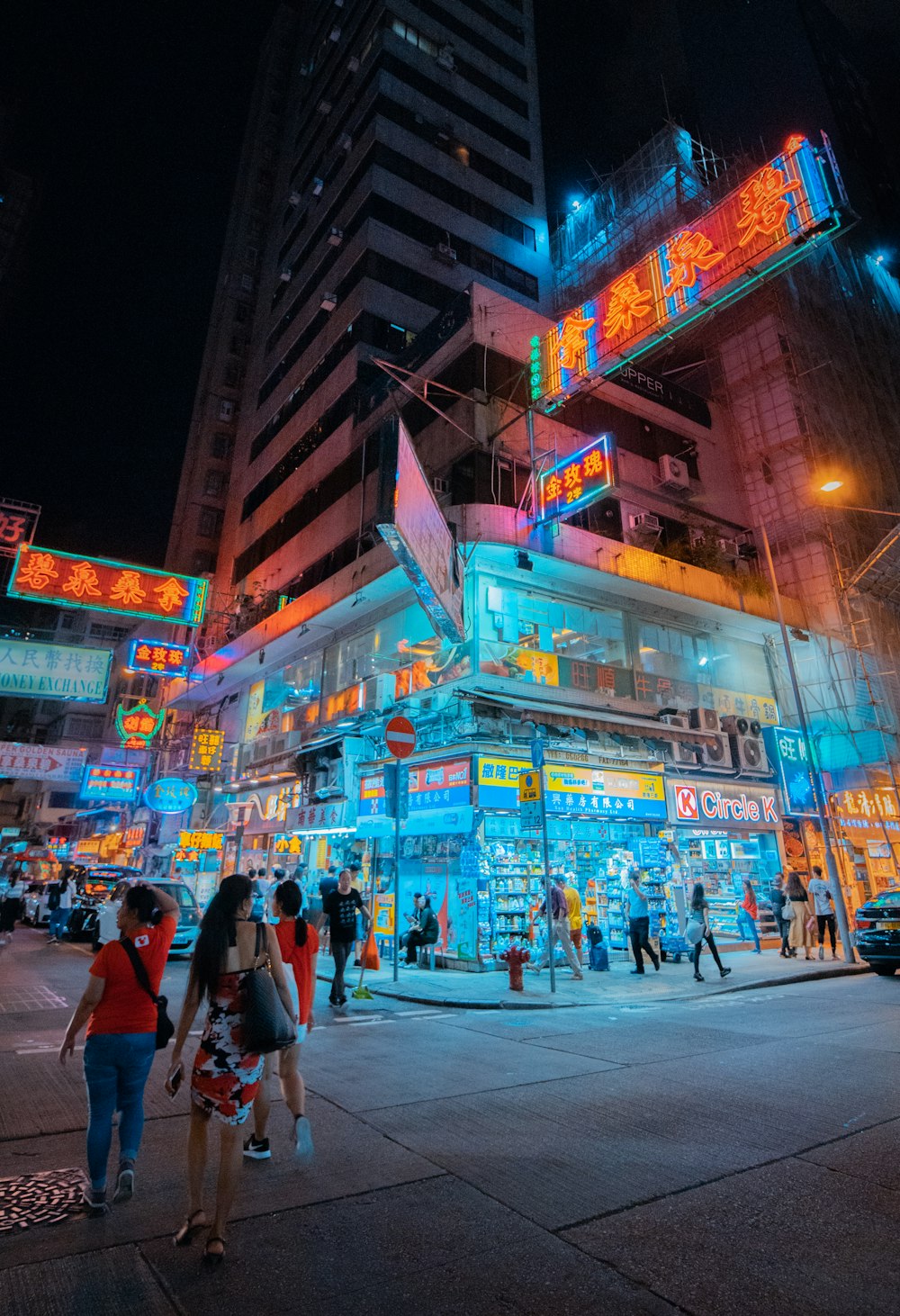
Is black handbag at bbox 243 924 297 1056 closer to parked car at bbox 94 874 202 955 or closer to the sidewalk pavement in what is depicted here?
the sidewalk pavement

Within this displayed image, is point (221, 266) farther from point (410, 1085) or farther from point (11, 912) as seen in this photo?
point (410, 1085)

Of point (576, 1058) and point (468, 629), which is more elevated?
point (468, 629)

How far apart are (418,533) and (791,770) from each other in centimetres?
1477

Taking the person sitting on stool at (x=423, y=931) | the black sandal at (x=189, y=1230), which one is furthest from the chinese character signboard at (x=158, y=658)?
the black sandal at (x=189, y=1230)

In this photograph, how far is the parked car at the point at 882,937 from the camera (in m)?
12.8

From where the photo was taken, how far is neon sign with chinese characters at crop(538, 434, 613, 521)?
15117mm

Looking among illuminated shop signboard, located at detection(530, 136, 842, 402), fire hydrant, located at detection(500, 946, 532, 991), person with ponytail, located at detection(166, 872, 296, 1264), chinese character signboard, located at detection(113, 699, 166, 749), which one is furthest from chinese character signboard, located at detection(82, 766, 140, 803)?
person with ponytail, located at detection(166, 872, 296, 1264)

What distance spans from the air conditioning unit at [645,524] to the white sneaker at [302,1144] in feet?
63.3

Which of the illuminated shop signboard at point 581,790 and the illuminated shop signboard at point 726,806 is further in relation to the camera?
the illuminated shop signboard at point 726,806

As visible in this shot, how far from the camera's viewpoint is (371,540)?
65.6 ft

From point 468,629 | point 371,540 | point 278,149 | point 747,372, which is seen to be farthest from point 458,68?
point 468,629

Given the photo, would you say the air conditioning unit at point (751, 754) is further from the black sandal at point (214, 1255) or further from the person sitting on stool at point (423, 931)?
the black sandal at point (214, 1255)

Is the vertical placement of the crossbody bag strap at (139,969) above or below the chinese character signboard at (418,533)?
below

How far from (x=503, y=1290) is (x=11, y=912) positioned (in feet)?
70.4
